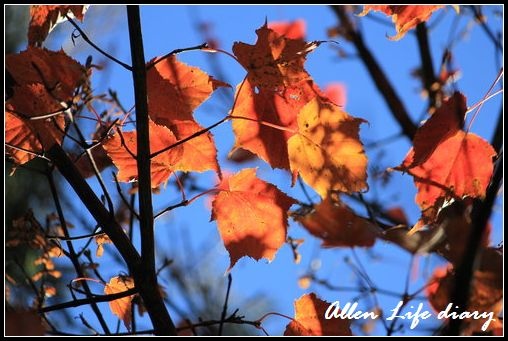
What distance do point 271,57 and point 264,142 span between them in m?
0.18

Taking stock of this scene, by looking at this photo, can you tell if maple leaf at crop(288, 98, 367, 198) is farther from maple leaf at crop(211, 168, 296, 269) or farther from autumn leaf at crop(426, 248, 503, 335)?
autumn leaf at crop(426, 248, 503, 335)

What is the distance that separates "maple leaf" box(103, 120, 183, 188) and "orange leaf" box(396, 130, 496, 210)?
0.41m

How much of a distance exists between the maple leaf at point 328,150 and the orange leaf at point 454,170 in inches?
5.7

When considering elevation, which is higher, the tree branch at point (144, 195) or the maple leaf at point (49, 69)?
the maple leaf at point (49, 69)

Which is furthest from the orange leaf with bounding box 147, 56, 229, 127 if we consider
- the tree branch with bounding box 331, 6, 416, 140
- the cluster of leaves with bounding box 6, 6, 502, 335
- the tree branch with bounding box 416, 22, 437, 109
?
the tree branch with bounding box 416, 22, 437, 109

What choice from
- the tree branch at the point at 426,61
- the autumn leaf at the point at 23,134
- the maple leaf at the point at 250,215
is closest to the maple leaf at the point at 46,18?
the autumn leaf at the point at 23,134

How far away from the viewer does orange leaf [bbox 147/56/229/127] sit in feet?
3.35

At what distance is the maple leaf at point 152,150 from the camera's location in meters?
1.02

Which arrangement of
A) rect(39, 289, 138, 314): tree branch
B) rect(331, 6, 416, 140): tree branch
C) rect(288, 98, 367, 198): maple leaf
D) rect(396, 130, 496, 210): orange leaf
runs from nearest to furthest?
rect(39, 289, 138, 314): tree branch < rect(288, 98, 367, 198): maple leaf < rect(396, 130, 496, 210): orange leaf < rect(331, 6, 416, 140): tree branch

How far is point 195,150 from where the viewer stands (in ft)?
3.53

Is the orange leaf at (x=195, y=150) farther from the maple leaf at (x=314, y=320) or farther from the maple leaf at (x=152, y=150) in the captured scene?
the maple leaf at (x=314, y=320)

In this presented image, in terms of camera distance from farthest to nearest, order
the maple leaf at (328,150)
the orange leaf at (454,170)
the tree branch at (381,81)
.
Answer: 1. the tree branch at (381,81)
2. the orange leaf at (454,170)
3. the maple leaf at (328,150)

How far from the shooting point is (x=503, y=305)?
1072 millimetres

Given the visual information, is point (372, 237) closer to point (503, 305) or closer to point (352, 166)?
point (352, 166)
